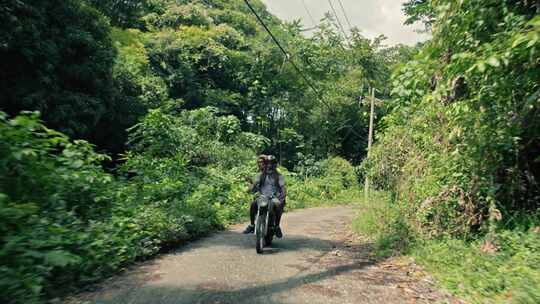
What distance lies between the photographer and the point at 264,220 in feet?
25.2

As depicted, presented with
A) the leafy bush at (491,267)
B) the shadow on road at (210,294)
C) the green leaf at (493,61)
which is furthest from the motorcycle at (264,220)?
the green leaf at (493,61)

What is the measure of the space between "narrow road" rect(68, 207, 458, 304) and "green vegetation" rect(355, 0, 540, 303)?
1.97ft

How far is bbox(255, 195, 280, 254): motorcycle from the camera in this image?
292 inches

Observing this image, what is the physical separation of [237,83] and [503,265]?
30.5 metres

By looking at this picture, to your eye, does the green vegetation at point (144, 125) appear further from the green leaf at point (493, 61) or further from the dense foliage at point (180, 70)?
the green leaf at point (493, 61)

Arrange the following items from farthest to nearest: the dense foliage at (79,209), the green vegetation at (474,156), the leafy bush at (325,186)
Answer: the leafy bush at (325,186)
the green vegetation at (474,156)
the dense foliage at (79,209)

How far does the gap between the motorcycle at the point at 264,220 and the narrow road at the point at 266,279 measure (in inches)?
8.8

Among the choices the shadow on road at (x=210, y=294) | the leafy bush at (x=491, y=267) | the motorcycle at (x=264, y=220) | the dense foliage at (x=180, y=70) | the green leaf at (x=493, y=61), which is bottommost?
the shadow on road at (x=210, y=294)

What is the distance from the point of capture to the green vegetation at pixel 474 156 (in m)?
5.18

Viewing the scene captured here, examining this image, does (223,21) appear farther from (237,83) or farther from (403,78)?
(403,78)

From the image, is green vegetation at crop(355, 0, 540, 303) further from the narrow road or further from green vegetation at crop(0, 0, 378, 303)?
green vegetation at crop(0, 0, 378, 303)

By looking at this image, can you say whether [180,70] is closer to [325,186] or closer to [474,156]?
[325,186]

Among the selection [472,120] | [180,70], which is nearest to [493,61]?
[472,120]

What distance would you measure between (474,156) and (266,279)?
3.99 m
